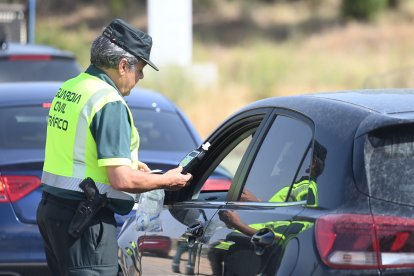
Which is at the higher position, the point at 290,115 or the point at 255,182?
the point at 290,115

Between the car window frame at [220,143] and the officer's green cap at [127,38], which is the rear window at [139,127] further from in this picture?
the officer's green cap at [127,38]

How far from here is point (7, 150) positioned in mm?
6820

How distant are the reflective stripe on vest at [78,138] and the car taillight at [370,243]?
4.15 feet

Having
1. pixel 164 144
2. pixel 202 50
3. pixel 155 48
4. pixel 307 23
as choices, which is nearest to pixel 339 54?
pixel 202 50

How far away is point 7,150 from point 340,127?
334 centimetres

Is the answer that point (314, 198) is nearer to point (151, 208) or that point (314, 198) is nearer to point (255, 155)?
point (255, 155)

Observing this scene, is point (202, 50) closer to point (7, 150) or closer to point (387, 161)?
point (7, 150)

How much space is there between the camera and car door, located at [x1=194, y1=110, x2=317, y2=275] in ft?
13.3

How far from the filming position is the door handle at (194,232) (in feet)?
15.6

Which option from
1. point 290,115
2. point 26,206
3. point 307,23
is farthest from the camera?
point 307,23

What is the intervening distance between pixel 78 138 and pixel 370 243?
1597mm

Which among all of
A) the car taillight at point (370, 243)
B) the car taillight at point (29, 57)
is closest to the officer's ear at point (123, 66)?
the car taillight at point (370, 243)

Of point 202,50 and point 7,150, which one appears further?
point 202,50

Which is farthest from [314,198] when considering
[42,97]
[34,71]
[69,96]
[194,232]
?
[34,71]
